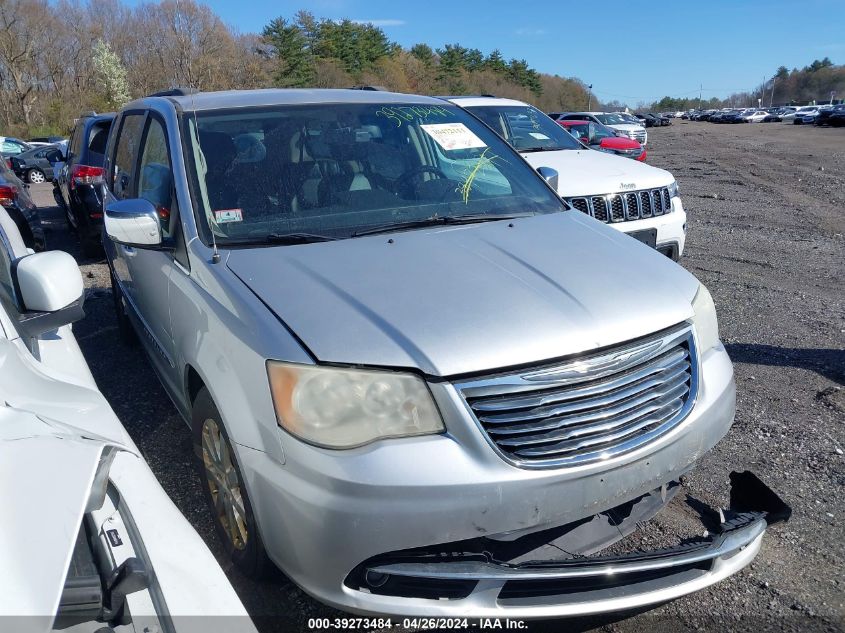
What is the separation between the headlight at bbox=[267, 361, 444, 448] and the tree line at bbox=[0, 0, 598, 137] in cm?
5130

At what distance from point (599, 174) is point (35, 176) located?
21444 mm

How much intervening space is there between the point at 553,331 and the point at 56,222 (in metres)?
12.3

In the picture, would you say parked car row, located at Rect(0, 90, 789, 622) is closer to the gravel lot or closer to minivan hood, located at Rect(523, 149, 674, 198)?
the gravel lot

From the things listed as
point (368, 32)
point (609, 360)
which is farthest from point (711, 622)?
point (368, 32)

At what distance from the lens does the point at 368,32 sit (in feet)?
227

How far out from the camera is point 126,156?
439cm

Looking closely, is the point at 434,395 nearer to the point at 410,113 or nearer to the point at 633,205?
the point at 410,113

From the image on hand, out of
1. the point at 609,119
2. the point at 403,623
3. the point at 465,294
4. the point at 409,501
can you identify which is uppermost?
the point at 609,119

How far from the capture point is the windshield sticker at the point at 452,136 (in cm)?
367

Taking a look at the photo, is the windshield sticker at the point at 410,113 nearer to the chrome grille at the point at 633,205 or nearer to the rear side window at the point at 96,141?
the chrome grille at the point at 633,205

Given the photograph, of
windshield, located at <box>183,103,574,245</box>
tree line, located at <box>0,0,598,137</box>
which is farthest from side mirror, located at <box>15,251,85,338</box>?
tree line, located at <box>0,0,598,137</box>

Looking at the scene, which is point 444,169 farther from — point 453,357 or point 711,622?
point 711,622

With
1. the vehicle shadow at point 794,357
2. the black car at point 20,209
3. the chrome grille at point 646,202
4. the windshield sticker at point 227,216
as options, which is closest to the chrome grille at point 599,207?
the chrome grille at point 646,202

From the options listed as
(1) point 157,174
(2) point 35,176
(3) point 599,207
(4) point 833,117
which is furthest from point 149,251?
(4) point 833,117
